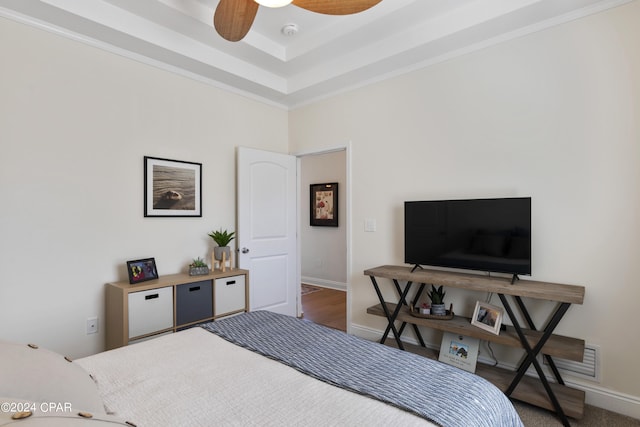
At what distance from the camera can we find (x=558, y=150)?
2.40 m

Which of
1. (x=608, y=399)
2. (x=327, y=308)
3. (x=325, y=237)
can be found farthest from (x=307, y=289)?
(x=608, y=399)

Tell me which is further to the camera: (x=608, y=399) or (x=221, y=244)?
(x=221, y=244)

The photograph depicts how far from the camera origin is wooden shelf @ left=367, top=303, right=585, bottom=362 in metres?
2.08

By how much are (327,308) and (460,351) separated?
2311 mm

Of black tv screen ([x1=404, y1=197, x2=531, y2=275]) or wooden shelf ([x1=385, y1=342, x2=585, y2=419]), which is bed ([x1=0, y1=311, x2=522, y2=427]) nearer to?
wooden shelf ([x1=385, y1=342, x2=585, y2=419])

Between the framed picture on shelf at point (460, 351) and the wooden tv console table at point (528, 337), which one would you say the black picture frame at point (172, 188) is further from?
the framed picture on shelf at point (460, 351)

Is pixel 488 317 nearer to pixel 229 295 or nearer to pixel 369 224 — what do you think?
pixel 369 224

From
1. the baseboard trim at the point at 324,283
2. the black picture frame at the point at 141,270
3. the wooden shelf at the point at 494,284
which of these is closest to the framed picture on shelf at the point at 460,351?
the wooden shelf at the point at 494,284

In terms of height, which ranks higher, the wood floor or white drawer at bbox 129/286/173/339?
white drawer at bbox 129/286/173/339

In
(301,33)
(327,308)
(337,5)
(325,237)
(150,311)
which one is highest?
(301,33)

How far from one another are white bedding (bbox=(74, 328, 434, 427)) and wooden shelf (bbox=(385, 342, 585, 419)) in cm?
163

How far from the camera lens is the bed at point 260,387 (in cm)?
95

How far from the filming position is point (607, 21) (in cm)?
225

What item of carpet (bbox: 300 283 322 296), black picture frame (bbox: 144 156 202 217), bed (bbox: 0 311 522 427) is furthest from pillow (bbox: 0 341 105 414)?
carpet (bbox: 300 283 322 296)
